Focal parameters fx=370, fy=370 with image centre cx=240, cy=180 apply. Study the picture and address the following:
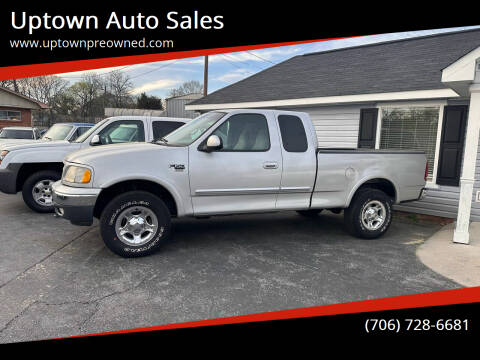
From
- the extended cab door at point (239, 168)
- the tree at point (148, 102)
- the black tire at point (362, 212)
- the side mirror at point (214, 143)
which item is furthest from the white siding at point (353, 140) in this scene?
the tree at point (148, 102)

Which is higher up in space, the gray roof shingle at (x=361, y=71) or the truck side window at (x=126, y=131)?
the gray roof shingle at (x=361, y=71)

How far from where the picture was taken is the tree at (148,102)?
47.4 meters

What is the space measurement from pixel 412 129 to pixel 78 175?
276 inches

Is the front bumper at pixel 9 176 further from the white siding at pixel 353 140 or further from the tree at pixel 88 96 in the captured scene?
the tree at pixel 88 96

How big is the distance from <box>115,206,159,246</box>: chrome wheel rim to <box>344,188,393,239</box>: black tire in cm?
314

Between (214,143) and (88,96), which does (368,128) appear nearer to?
(214,143)

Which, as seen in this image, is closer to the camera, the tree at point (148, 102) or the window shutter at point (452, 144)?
the window shutter at point (452, 144)

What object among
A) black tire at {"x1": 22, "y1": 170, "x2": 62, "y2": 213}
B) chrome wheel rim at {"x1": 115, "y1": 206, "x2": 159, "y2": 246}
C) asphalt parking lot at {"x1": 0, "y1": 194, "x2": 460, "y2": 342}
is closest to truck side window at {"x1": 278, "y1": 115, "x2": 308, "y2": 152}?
asphalt parking lot at {"x1": 0, "y1": 194, "x2": 460, "y2": 342}

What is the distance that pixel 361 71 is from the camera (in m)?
10.3

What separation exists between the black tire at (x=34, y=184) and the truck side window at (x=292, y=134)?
457 cm

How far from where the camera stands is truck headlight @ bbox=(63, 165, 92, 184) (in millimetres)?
4680

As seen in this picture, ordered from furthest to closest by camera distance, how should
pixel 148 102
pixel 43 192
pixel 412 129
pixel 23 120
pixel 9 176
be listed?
pixel 148 102 → pixel 23 120 → pixel 412 129 → pixel 43 192 → pixel 9 176

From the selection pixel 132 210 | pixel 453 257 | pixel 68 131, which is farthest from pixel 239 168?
pixel 68 131

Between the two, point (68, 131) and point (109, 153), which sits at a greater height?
point (68, 131)
